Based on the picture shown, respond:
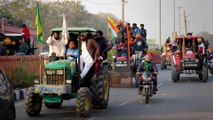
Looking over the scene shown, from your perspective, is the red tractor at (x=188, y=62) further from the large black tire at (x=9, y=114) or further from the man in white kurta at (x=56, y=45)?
the large black tire at (x=9, y=114)

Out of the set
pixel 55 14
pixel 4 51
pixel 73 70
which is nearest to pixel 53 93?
pixel 73 70

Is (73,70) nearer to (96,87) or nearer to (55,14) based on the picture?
(96,87)

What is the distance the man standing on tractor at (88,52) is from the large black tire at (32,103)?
1.44 meters

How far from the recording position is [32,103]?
486 inches

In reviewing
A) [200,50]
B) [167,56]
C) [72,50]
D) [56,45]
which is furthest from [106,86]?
[167,56]

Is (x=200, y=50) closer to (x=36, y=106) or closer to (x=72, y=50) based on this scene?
(x=72, y=50)

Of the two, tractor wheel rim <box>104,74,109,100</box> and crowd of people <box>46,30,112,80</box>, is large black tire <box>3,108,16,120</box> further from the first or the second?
tractor wheel rim <box>104,74,109,100</box>

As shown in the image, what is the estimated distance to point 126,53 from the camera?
75.5 ft

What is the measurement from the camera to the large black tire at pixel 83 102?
11.9 m

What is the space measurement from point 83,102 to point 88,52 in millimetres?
1976

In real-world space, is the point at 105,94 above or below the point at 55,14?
below

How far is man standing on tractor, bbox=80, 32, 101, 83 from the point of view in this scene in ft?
43.5

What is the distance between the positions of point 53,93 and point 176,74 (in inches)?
553

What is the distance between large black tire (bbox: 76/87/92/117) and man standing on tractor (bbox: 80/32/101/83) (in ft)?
3.75
